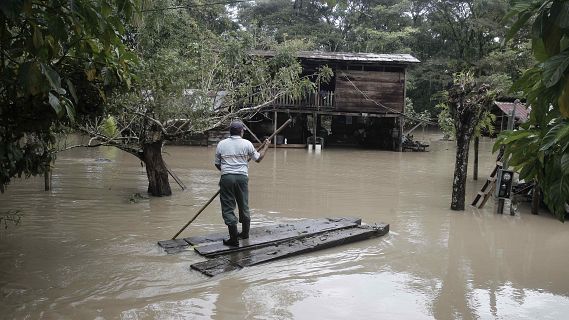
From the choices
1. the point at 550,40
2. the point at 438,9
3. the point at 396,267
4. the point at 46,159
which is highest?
the point at 438,9

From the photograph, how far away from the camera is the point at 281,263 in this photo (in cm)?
611

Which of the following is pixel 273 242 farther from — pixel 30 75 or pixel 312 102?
pixel 312 102

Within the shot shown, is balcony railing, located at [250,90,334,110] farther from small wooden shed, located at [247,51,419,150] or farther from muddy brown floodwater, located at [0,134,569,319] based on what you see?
muddy brown floodwater, located at [0,134,569,319]

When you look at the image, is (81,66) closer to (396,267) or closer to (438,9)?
(396,267)

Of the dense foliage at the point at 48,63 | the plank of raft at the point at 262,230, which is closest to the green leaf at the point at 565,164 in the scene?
the dense foliage at the point at 48,63

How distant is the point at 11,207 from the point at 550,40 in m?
9.69

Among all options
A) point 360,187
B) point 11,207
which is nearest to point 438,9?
point 360,187

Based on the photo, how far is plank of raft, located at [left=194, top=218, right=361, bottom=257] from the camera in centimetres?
619

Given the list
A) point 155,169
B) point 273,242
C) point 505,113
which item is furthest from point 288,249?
point 505,113

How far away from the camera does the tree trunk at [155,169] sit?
10164mm

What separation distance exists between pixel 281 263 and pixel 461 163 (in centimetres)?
552

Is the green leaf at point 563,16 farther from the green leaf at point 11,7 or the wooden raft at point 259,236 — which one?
the wooden raft at point 259,236

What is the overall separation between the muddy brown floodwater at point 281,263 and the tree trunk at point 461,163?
314mm

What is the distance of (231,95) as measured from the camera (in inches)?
426
